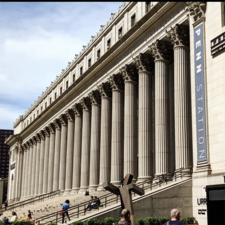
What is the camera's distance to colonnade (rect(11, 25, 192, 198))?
123 ft

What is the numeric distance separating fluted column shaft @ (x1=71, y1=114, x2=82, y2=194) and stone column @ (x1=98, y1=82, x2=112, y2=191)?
37.7ft

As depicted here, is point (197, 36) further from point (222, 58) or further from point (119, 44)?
point (119, 44)

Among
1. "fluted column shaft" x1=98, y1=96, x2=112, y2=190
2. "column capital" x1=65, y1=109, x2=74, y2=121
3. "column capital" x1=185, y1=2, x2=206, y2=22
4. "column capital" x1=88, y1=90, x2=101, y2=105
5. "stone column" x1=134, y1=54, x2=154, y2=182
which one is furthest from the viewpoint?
"column capital" x1=65, y1=109, x2=74, y2=121

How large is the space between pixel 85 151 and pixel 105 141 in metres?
8.35

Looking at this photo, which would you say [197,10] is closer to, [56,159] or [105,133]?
[105,133]

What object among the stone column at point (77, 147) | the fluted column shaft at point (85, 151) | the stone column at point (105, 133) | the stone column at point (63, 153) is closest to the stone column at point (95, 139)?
the stone column at point (105, 133)

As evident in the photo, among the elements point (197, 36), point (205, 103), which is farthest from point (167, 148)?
point (197, 36)

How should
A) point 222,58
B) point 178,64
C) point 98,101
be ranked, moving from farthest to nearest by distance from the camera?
point 98,101 → point 178,64 → point 222,58

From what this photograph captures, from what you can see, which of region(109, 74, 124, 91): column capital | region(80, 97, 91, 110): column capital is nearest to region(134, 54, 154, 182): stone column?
region(109, 74, 124, 91): column capital

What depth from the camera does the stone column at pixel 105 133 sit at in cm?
5156

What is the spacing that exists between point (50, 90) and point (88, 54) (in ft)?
81.0

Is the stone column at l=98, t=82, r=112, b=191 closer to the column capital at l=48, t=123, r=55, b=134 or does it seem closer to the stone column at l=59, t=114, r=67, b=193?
the stone column at l=59, t=114, r=67, b=193

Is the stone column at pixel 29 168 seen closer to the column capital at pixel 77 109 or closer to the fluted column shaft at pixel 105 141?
the column capital at pixel 77 109

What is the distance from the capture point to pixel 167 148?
126ft
